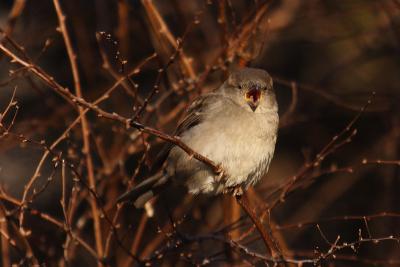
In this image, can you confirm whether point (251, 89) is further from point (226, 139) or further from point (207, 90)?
point (207, 90)

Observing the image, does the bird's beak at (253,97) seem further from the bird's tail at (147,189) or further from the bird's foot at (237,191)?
the bird's tail at (147,189)

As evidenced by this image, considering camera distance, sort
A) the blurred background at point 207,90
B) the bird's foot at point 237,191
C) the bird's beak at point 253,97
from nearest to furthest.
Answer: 1. the bird's foot at point 237,191
2. the bird's beak at point 253,97
3. the blurred background at point 207,90

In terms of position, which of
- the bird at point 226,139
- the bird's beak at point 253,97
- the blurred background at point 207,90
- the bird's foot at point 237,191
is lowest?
the bird's foot at point 237,191

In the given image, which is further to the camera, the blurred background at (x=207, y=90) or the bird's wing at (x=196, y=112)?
the blurred background at (x=207, y=90)

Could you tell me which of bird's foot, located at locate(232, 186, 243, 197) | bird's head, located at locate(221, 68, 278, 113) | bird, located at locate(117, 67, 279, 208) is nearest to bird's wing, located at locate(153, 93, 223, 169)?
bird, located at locate(117, 67, 279, 208)

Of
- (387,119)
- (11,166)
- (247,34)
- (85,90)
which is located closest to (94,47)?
(85,90)

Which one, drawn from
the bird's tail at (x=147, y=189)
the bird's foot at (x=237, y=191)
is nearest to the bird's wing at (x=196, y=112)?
the bird's tail at (x=147, y=189)

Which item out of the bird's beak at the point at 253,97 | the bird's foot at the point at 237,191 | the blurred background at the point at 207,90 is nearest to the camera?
the bird's foot at the point at 237,191

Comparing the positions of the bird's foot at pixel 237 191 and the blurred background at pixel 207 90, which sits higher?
the blurred background at pixel 207 90
